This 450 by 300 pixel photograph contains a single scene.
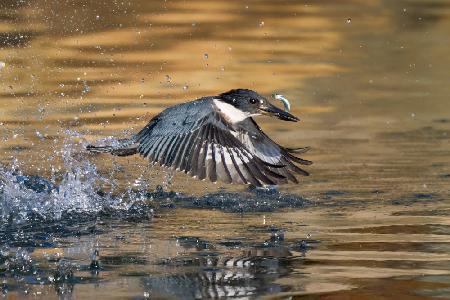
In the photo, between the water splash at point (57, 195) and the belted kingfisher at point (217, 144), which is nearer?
the belted kingfisher at point (217, 144)

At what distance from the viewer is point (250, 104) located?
296 inches

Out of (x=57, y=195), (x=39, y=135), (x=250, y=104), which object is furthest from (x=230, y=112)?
(x=39, y=135)

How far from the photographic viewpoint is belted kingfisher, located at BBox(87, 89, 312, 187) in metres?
6.64

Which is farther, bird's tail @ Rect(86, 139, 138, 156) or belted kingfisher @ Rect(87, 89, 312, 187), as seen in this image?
bird's tail @ Rect(86, 139, 138, 156)

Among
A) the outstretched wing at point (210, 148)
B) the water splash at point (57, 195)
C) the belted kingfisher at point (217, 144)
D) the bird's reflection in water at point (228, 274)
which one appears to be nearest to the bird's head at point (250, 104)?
the belted kingfisher at point (217, 144)

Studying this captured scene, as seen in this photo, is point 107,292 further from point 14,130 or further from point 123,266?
point 14,130

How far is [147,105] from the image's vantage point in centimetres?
1033

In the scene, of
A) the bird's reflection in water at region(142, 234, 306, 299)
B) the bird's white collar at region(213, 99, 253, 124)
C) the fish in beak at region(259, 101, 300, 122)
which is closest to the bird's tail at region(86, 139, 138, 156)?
the bird's white collar at region(213, 99, 253, 124)

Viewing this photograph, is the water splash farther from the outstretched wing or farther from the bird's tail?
the outstretched wing

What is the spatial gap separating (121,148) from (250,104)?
88 cm

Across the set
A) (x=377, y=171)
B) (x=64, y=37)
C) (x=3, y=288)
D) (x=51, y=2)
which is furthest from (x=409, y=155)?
(x=51, y=2)

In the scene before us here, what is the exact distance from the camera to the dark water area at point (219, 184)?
17.8 ft

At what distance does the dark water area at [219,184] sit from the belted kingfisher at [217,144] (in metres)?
0.28

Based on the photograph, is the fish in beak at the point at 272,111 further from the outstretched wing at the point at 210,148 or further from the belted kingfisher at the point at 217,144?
the outstretched wing at the point at 210,148
